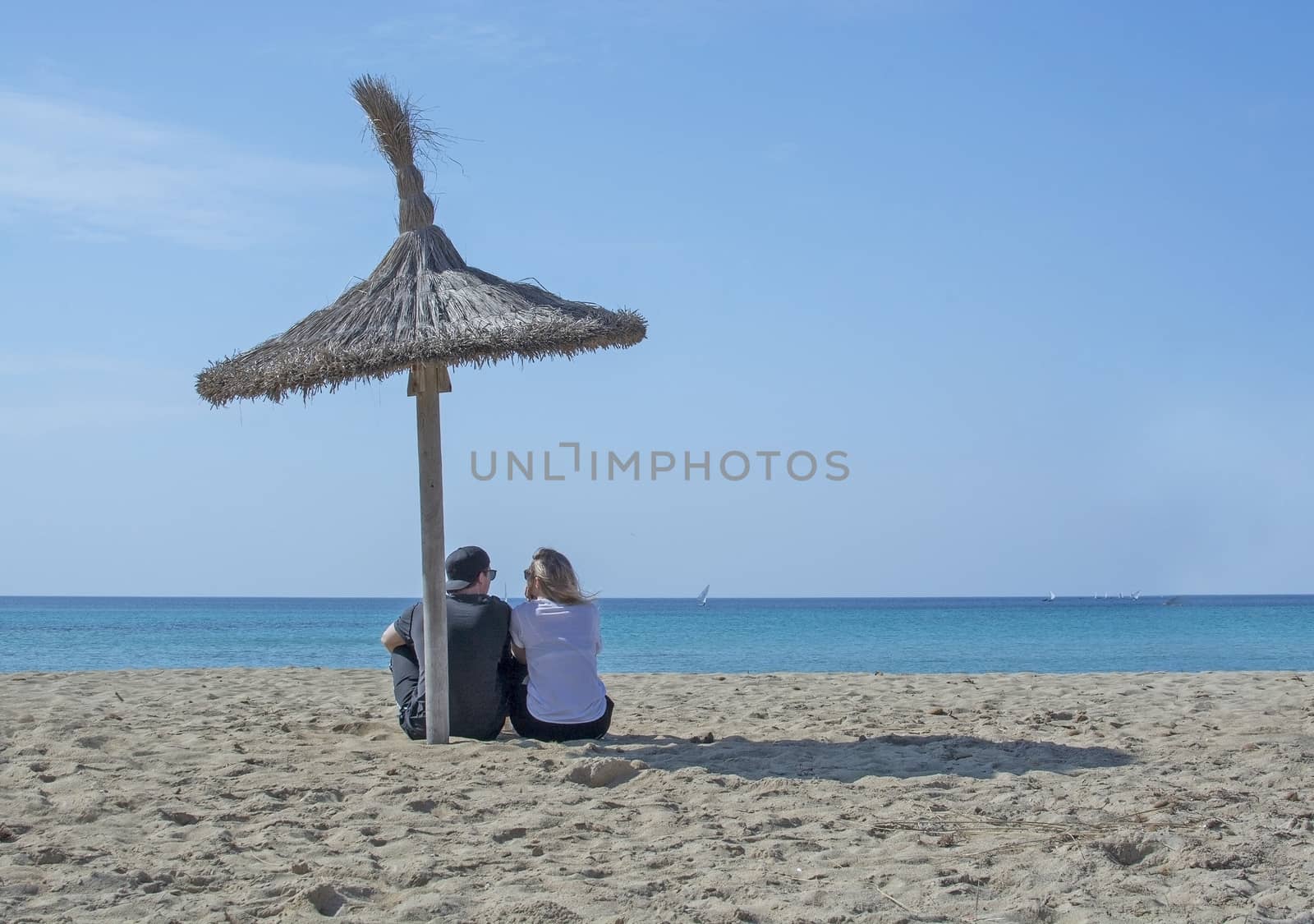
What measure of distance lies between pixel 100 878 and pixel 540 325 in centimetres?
271

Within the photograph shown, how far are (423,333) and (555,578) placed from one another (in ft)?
4.27

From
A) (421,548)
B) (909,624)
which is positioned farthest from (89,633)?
(421,548)

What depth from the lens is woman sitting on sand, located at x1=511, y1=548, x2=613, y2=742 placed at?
4.96m

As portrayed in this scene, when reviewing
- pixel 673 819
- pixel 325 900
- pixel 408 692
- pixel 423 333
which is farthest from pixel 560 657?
pixel 325 900

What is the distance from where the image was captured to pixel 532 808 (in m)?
3.93

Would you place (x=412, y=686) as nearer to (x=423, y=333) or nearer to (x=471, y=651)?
(x=471, y=651)

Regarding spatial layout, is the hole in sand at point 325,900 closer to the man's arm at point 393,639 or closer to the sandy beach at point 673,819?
the sandy beach at point 673,819

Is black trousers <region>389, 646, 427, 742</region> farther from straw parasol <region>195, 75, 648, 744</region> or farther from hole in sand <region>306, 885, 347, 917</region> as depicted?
hole in sand <region>306, 885, 347, 917</region>

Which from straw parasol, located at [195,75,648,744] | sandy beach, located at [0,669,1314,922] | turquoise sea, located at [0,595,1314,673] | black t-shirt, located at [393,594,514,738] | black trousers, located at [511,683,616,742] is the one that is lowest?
turquoise sea, located at [0,595,1314,673]

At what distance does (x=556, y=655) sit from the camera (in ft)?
16.4

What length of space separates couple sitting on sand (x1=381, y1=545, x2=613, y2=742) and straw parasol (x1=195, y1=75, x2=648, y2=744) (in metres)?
0.16

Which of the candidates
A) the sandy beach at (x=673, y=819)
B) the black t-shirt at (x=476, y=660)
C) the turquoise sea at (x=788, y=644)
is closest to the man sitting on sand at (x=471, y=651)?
the black t-shirt at (x=476, y=660)

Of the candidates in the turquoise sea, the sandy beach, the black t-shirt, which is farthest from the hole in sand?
the turquoise sea

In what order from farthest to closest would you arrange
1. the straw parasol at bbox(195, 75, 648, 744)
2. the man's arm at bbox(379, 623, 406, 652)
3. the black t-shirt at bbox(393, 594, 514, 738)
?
the man's arm at bbox(379, 623, 406, 652)
the black t-shirt at bbox(393, 594, 514, 738)
the straw parasol at bbox(195, 75, 648, 744)
